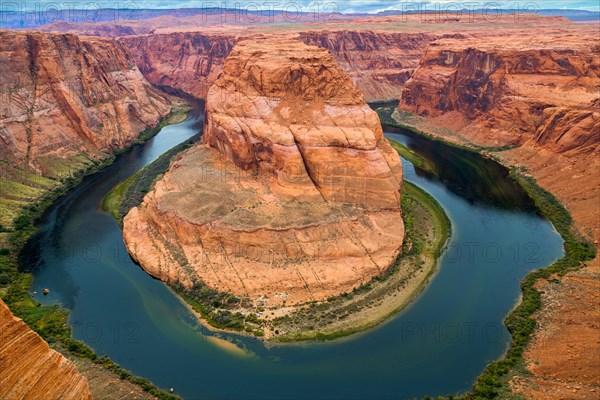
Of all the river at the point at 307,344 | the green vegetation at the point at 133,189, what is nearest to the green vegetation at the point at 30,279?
the river at the point at 307,344

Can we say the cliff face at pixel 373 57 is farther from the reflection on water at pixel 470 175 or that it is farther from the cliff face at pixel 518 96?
the reflection on water at pixel 470 175

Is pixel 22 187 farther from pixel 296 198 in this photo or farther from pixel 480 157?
pixel 480 157

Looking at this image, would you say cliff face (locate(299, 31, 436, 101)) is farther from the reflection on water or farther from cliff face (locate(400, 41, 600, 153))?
the reflection on water

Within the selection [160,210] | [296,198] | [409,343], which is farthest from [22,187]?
[409,343]

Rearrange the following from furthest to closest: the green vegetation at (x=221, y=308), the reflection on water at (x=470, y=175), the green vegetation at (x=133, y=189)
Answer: the reflection on water at (x=470, y=175) < the green vegetation at (x=133, y=189) < the green vegetation at (x=221, y=308)

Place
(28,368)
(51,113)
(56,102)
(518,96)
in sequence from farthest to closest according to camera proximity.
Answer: (518,96)
(56,102)
(51,113)
(28,368)

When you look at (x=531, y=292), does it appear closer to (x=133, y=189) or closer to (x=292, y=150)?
(x=292, y=150)

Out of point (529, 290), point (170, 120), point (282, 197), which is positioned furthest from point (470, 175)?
point (170, 120)
